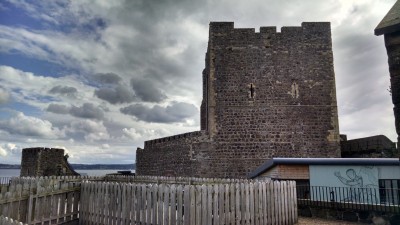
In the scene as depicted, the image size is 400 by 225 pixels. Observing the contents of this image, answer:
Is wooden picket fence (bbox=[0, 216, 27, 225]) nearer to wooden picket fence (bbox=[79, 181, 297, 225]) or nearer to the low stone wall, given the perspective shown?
wooden picket fence (bbox=[79, 181, 297, 225])

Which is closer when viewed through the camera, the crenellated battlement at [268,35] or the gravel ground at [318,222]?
the gravel ground at [318,222]

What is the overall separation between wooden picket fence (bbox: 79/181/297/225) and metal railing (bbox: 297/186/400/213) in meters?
Result: 1.35

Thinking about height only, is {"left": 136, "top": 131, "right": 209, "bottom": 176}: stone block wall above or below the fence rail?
above

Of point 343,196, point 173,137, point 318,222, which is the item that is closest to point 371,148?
point 343,196

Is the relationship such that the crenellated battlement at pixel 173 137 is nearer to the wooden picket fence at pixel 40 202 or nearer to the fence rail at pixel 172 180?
the fence rail at pixel 172 180

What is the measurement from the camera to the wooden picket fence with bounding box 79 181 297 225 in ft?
25.8

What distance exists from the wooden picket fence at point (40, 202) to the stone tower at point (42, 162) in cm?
2224

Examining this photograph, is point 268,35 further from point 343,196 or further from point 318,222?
point 318,222

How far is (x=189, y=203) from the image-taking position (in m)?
7.68

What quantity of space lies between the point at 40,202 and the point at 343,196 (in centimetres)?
989

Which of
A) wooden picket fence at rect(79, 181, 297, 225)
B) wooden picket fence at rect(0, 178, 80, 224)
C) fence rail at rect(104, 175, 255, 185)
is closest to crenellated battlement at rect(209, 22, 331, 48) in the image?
fence rail at rect(104, 175, 255, 185)

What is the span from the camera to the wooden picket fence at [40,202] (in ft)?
27.0

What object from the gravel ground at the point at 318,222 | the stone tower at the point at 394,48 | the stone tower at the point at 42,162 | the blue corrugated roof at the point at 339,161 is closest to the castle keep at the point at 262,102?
the blue corrugated roof at the point at 339,161

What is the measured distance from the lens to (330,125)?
70.4 ft
